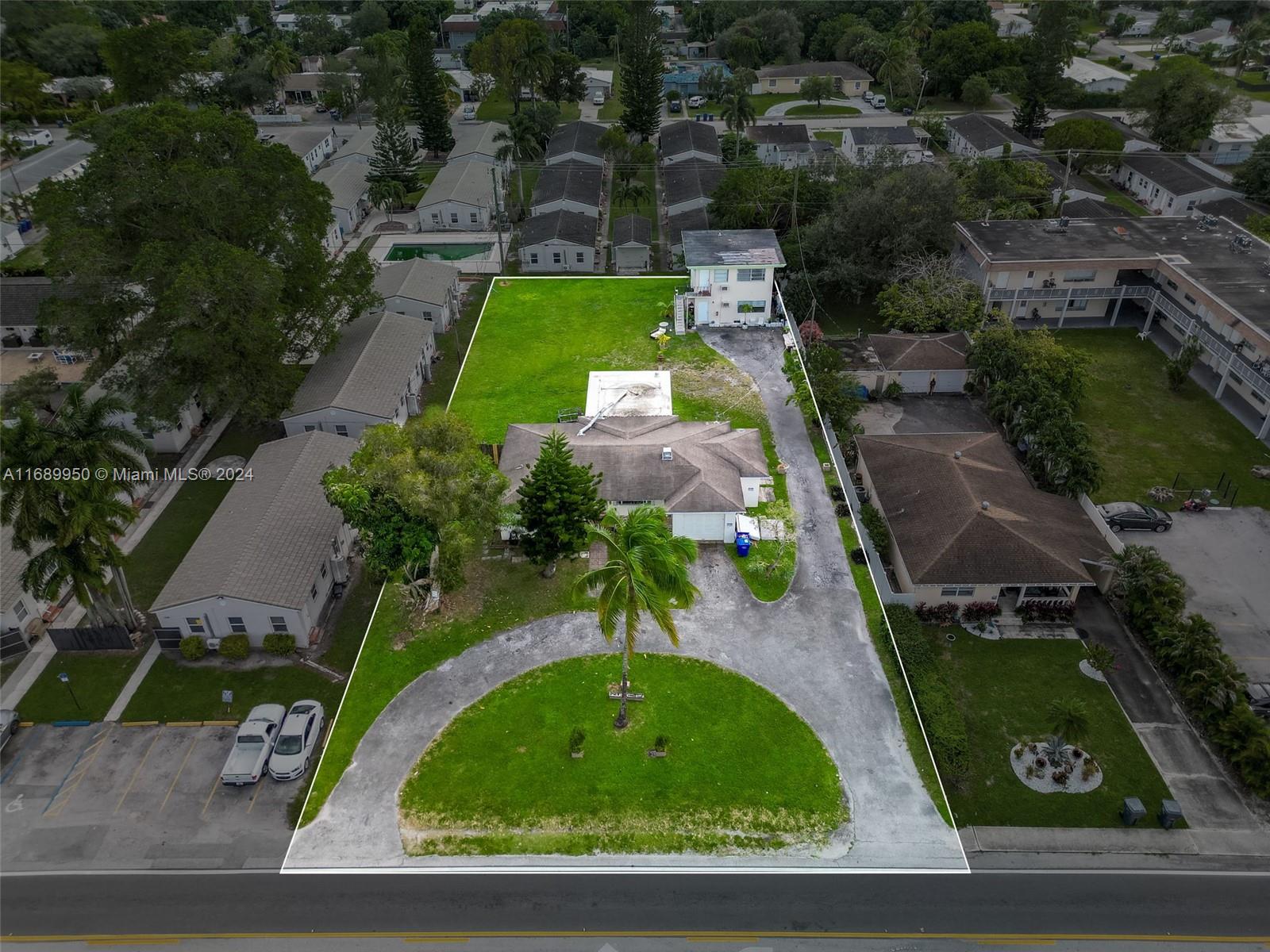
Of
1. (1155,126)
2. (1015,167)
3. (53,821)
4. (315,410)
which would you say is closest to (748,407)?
(315,410)

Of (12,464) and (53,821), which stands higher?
(12,464)

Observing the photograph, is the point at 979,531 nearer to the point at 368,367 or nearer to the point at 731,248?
the point at 731,248

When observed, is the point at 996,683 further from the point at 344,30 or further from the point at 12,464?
the point at 344,30

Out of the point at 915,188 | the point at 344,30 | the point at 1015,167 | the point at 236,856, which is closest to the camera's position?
the point at 236,856

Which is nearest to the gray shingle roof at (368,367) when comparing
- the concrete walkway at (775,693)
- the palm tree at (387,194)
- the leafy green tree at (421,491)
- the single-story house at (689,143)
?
the leafy green tree at (421,491)

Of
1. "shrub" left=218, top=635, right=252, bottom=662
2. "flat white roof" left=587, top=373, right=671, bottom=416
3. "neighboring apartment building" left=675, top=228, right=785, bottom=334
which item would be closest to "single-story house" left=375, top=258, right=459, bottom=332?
"flat white roof" left=587, top=373, right=671, bottom=416

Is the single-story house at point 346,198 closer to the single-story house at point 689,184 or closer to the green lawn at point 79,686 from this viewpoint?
the single-story house at point 689,184
